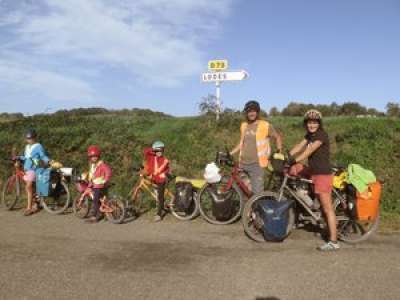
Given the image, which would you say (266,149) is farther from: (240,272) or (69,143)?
(69,143)

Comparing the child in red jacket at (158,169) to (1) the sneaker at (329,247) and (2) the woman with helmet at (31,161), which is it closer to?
(2) the woman with helmet at (31,161)

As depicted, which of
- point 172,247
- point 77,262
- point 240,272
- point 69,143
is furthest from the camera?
point 69,143

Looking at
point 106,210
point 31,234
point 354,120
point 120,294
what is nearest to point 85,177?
point 106,210

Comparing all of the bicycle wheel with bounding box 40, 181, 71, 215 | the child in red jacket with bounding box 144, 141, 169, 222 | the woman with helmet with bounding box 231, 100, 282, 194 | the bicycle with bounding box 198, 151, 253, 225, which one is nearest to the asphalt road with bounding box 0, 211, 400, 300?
the bicycle with bounding box 198, 151, 253, 225

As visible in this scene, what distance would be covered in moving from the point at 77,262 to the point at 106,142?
23.4 feet

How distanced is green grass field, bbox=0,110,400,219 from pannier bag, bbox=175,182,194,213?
102 inches

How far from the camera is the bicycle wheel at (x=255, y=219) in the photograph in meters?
6.74

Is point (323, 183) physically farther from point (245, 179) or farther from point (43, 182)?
point (43, 182)

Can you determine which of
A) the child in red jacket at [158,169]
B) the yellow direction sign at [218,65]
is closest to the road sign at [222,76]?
the yellow direction sign at [218,65]

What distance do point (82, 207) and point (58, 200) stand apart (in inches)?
32.3

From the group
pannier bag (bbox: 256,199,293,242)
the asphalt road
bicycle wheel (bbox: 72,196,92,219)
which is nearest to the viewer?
the asphalt road

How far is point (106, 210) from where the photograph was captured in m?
8.31

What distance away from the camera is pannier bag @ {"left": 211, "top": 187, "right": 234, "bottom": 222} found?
25.1ft

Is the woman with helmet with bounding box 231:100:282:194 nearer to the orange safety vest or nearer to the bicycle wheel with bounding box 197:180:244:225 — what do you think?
the orange safety vest
